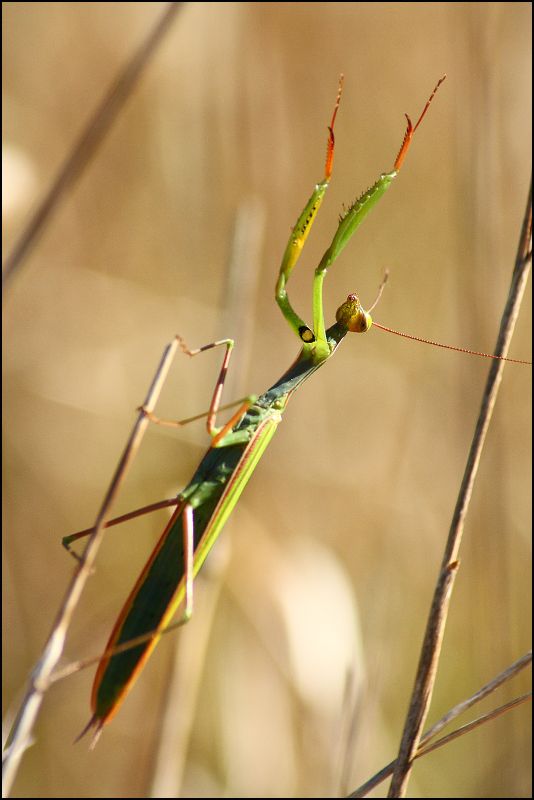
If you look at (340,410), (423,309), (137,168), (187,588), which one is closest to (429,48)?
(423,309)

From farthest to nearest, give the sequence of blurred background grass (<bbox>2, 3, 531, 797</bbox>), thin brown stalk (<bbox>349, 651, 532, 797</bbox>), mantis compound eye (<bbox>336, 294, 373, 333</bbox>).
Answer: blurred background grass (<bbox>2, 3, 531, 797</bbox>), mantis compound eye (<bbox>336, 294, 373, 333</bbox>), thin brown stalk (<bbox>349, 651, 532, 797</bbox>)

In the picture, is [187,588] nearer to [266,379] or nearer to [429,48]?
[266,379]

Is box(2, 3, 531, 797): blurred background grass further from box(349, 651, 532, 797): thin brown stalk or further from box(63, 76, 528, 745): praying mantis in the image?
box(349, 651, 532, 797): thin brown stalk

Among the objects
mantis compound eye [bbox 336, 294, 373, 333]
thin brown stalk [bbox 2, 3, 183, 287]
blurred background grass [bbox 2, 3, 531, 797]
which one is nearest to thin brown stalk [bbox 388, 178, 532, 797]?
mantis compound eye [bbox 336, 294, 373, 333]

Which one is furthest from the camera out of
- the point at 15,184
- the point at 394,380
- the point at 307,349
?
the point at 394,380

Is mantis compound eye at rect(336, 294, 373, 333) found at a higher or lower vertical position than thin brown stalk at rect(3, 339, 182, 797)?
higher

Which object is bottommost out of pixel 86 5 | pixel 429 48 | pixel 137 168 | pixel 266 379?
pixel 266 379
